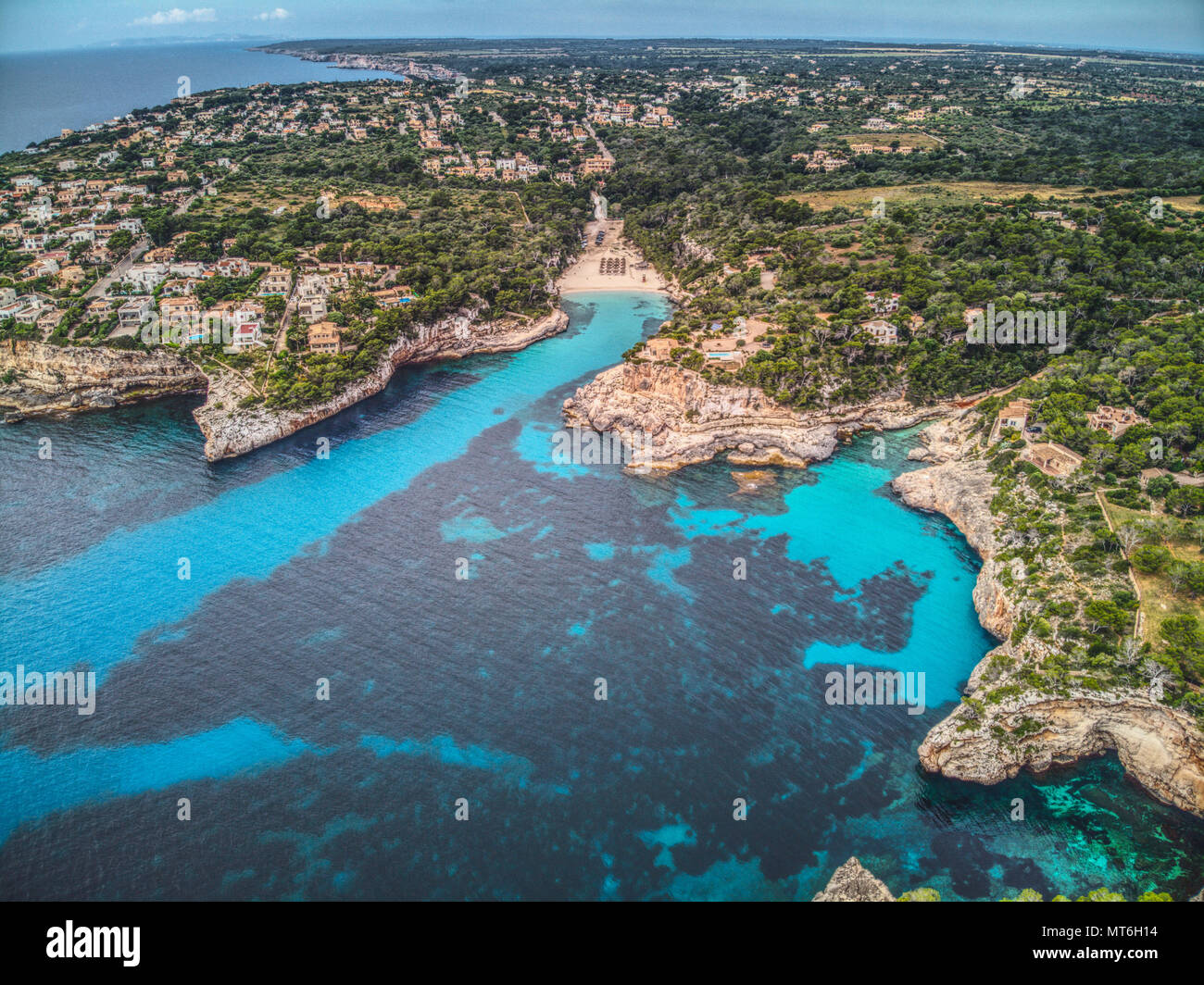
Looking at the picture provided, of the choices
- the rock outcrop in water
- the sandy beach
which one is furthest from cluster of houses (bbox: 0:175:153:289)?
the rock outcrop in water

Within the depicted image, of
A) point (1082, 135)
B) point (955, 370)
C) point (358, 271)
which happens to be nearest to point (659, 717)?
point (955, 370)

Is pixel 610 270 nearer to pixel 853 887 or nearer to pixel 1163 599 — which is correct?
pixel 1163 599

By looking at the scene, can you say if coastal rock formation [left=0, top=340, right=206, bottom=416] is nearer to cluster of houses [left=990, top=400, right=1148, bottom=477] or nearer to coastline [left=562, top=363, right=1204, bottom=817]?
coastline [left=562, top=363, right=1204, bottom=817]

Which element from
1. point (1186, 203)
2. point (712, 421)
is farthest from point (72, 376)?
point (1186, 203)

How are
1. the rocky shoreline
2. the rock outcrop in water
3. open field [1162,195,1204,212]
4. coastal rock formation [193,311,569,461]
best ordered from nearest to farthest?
the rock outcrop in water < coastal rock formation [193,311,569,461] < the rocky shoreline < open field [1162,195,1204,212]

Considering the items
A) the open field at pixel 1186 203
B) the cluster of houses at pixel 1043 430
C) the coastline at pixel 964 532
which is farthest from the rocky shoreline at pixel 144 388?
the open field at pixel 1186 203

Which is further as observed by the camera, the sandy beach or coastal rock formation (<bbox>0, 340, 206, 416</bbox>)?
the sandy beach

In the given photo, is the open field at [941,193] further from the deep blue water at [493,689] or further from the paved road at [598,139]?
the deep blue water at [493,689]
